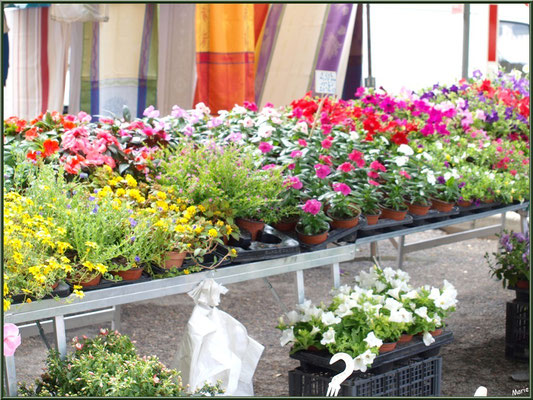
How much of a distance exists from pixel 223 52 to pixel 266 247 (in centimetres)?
249

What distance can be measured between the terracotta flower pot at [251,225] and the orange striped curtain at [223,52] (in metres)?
2.25

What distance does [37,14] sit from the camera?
532 cm

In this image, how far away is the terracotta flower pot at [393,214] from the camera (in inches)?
122

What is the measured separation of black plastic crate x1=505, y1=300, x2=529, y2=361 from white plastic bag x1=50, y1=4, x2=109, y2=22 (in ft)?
9.82

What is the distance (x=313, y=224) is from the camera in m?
2.66

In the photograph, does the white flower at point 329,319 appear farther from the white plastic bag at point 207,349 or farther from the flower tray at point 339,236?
the white plastic bag at point 207,349

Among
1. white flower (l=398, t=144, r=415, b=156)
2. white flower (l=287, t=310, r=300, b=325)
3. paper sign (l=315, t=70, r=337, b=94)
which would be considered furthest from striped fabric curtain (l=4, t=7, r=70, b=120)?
white flower (l=287, t=310, r=300, b=325)

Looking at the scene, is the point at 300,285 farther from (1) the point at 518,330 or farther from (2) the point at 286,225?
(1) the point at 518,330

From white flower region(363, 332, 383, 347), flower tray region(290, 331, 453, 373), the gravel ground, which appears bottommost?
the gravel ground

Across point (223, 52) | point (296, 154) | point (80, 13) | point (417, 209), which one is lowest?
point (417, 209)

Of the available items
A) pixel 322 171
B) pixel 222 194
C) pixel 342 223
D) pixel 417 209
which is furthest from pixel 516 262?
pixel 222 194

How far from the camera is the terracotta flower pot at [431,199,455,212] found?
132 inches

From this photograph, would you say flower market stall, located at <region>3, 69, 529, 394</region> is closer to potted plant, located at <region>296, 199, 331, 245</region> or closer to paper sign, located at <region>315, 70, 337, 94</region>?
potted plant, located at <region>296, 199, 331, 245</region>

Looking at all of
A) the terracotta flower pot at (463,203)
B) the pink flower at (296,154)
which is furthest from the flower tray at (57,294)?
the terracotta flower pot at (463,203)
